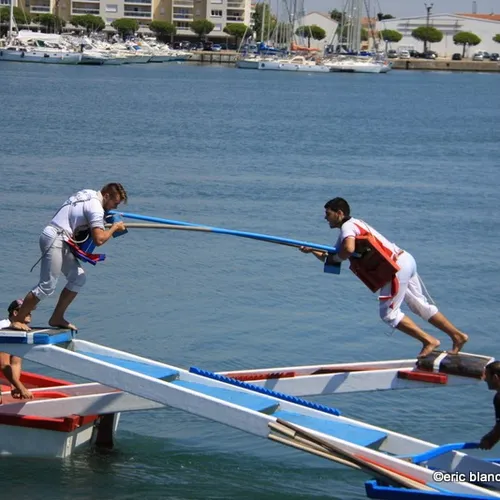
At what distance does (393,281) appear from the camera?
38.4ft

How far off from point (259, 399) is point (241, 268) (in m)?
11.5

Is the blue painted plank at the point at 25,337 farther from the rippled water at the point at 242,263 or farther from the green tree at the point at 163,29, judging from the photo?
the green tree at the point at 163,29

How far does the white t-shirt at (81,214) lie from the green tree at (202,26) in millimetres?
177129

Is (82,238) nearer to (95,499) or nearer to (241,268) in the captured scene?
(95,499)

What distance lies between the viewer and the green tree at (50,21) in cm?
17550

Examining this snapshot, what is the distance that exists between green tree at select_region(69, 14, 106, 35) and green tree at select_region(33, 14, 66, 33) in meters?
2.96

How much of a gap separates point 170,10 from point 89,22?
18953mm

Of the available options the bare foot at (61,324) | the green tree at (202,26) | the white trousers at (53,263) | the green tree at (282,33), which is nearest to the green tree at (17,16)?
the green tree at (202,26)

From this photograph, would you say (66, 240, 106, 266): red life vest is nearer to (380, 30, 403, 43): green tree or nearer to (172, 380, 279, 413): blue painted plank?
(172, 380, 279, 413): blue painted plank

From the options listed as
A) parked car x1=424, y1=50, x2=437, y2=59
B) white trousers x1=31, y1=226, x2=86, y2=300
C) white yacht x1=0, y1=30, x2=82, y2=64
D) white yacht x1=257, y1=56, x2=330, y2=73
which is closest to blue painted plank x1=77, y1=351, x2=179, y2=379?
white trousers x1=31, y1=226, x2=86, y2=300

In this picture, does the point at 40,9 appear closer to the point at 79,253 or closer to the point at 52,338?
the point at 79,253

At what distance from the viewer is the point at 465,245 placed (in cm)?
2603

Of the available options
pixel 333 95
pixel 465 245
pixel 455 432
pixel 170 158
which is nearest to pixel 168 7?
pixel 333 95

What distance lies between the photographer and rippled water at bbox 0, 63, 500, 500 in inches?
489
